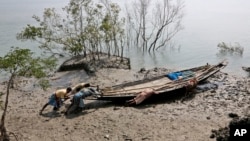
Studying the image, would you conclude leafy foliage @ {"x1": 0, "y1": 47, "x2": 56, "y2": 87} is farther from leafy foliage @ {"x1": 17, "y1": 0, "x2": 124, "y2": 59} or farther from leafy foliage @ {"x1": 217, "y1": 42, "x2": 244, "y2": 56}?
leafy foliage @ {"x1": 217, "y1": 42, "x2": 244, "y2": 56}

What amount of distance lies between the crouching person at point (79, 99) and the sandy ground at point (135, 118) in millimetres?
290

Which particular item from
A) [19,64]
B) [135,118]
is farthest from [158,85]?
[19,64]

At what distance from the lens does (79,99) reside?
14.0 m

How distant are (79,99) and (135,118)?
98.8 inches

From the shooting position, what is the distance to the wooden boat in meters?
15.0

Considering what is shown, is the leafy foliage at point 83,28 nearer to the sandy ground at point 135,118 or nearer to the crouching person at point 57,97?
the sandy ground at point 135,118

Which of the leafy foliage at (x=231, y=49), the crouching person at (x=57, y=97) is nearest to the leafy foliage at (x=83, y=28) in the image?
the crouching person at (x=57, y=97)

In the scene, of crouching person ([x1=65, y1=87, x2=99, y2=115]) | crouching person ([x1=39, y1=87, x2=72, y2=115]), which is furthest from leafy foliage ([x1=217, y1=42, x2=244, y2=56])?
crouching person ([x1=39, y1=87, x2=72, y2=115])

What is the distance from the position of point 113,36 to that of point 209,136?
46.6 ft

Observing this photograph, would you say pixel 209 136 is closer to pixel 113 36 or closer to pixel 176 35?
pixel 113 36

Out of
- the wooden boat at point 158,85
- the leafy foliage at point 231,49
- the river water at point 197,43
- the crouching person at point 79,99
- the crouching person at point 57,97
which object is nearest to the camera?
the crouching person at point 79,99

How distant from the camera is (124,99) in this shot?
49.5 ft

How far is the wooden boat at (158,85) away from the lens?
15.0 m

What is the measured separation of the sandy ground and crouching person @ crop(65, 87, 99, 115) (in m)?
0.29
